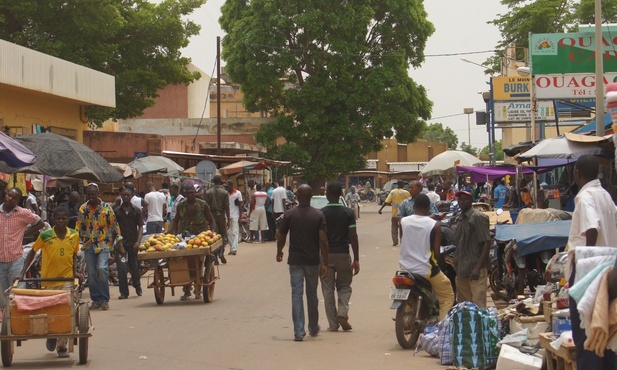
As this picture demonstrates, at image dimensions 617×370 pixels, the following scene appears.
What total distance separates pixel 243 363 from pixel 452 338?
2.23 meters

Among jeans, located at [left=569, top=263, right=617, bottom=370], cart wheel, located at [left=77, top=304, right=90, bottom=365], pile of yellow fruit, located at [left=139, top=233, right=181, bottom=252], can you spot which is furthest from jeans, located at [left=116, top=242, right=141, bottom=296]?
jeans, located at [left=569, top=263, right=617, bottom=370]

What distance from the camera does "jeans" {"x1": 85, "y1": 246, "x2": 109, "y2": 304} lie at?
13.7 metres

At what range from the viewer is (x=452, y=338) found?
959cm

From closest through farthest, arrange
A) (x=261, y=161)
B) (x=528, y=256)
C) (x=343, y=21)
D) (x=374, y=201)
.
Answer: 1. (x=528, y=256)
2. (x=261, y=161)
3. (x=343, y=21)
4. (x=374, y=201)

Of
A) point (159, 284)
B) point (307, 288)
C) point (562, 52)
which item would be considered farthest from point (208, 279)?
point (562, 52)

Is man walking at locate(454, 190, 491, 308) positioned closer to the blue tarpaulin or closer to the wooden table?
the blue tarpaulin

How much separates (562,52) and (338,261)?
10602 mm

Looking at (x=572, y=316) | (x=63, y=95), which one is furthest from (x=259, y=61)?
(x=572, y=316)

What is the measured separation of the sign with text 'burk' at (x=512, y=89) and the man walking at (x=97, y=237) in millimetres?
21223

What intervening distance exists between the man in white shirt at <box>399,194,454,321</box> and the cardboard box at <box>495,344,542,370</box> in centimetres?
209

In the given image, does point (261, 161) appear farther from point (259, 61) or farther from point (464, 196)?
point (464, 196)

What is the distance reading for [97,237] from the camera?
540 inches

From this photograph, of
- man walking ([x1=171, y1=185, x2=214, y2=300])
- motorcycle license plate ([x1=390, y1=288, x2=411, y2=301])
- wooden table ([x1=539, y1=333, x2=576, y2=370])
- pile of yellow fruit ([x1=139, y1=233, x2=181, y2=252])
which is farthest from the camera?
man walking ([x1=171, y1=185, x2=214, y2=300])

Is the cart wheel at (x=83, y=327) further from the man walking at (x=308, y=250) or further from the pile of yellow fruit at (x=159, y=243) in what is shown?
the pile of yellow fruit at (x=159, y=243)
